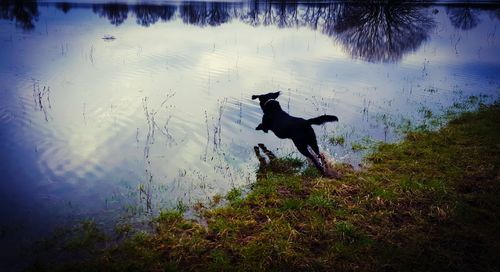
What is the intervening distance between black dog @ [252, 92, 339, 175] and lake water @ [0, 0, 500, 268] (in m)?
0.77

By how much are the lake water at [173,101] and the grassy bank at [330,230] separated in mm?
862

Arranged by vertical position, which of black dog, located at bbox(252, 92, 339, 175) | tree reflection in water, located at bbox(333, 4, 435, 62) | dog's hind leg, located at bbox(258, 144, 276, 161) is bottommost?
dog's hind leg, located at bbox(258, 144, 276, 161)

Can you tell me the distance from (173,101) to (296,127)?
568 cm

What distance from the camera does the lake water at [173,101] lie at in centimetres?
667

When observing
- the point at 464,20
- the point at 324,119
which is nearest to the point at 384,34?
the point at 464,20

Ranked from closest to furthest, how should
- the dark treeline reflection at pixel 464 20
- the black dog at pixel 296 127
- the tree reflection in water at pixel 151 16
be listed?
1. the black dog at pixel 296 127
2. the dark treeline reflection at pixel 464 20
3. the tree reflection in water at pixel 151 16

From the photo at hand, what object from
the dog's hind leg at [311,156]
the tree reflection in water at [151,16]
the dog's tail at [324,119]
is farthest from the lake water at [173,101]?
the tree reflection in water at [151,16]

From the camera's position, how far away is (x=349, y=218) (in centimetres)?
544

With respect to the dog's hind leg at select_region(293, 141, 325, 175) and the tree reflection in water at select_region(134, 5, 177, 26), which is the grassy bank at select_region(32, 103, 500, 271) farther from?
the tree reflection in water at select_region(134, 5, 177, 26)

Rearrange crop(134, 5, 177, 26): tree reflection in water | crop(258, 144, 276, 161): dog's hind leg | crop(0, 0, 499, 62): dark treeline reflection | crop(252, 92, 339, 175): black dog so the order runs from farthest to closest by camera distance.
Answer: crop(134, 5, 177, 26): tree reflection in water, crop(0, 0, 499, 62): dark treeline reflection, crop(258, 144, 276, 161): dog's hind leg, crop(252, 92, 339, 175): black dog

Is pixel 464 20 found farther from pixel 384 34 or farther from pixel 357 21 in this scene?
pixel 384 34

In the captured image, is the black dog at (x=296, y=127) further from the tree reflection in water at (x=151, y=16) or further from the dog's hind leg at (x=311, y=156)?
the tree reflection in water at (x=151, y=16)

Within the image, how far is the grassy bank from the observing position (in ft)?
14.6

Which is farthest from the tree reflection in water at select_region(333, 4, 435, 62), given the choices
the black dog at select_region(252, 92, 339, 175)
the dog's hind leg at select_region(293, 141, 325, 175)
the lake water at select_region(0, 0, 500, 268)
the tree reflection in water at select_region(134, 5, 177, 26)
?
the tree reflection in water at select_region(134, 5, 177, 26)
